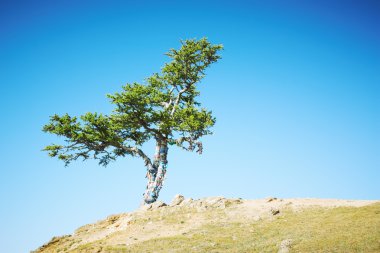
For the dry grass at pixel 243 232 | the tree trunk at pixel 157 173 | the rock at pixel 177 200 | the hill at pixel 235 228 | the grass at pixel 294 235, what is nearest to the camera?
the grass at pixel 294 235

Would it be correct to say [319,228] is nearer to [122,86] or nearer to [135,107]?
[135,107]

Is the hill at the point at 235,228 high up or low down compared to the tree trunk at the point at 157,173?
down

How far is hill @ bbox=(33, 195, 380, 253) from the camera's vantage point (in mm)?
15141


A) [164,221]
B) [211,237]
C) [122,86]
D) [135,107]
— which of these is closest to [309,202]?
[211,237]

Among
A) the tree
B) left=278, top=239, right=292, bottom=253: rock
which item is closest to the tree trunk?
the tree

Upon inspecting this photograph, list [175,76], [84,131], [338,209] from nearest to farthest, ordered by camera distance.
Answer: [338,209] < [84,131] < [175,76]

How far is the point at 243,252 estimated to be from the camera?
1495 cm

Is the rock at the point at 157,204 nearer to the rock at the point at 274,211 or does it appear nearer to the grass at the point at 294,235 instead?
the grass at the point at 294,235

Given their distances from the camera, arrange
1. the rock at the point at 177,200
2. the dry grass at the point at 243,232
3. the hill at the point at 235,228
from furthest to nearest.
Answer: the rock at the point at 177,200, the hill at the point at 235,228, the dry grass at the point at 243,232

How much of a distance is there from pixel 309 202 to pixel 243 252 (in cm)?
1086

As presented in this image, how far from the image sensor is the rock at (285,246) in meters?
14.4

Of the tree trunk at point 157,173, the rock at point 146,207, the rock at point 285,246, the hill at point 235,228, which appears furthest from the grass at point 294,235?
the tree trunk at point 157,173

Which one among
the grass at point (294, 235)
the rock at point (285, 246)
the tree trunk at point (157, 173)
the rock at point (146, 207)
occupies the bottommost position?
the rock at point (285, 246)

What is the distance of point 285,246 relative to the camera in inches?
583
